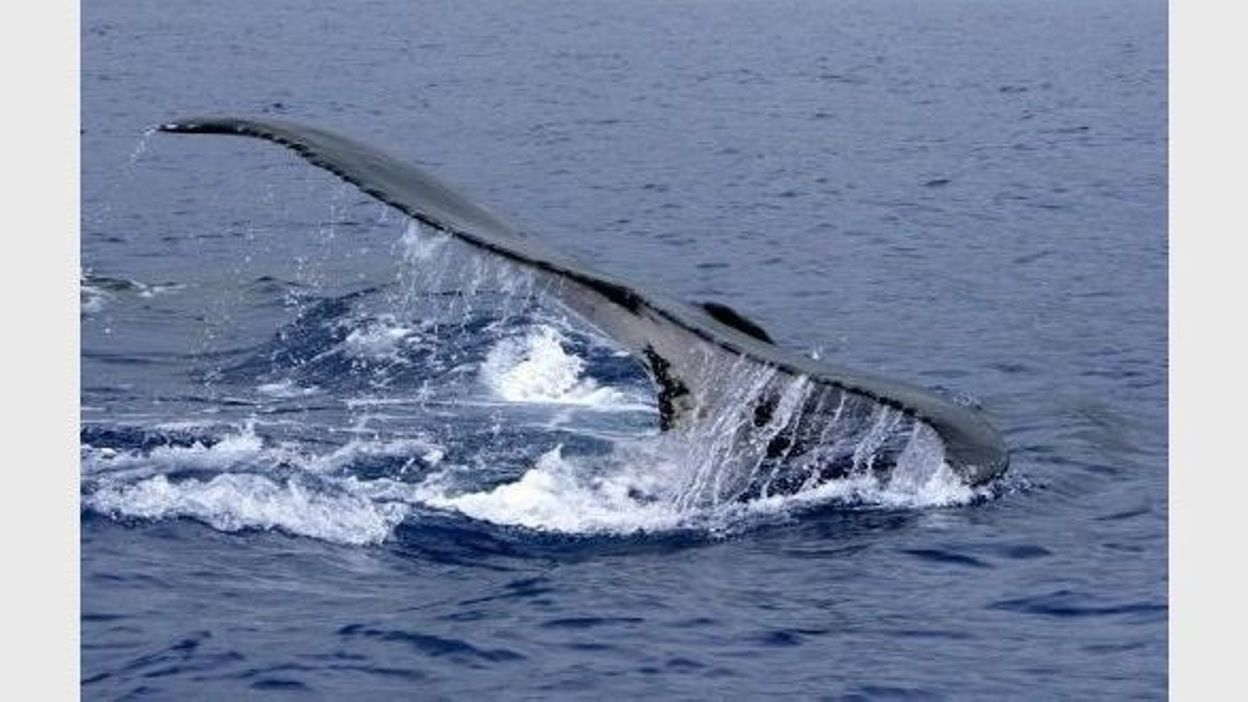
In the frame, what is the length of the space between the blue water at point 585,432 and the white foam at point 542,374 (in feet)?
0.14

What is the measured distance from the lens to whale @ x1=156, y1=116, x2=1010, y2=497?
925cm

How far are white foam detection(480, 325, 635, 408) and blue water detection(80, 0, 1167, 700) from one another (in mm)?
41

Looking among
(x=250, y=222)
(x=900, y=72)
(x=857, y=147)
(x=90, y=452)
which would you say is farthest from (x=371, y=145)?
(x=900, y=72)

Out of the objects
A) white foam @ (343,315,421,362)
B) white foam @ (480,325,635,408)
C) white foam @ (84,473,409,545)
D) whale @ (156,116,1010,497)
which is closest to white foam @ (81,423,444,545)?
white foam @ (84,473,409,545)

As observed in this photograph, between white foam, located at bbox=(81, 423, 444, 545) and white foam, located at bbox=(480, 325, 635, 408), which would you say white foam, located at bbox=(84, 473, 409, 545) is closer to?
white foam, located at bbox=(81, 423, 444, 545)

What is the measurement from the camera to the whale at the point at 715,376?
9.25 meters

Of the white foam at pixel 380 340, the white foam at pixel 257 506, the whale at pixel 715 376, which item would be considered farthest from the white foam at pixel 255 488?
the white foam at pixel 380 340

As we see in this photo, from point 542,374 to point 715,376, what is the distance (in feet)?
16.9

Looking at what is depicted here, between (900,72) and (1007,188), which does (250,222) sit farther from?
(900,72)

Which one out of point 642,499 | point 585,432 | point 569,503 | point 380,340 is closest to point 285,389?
point 380,340

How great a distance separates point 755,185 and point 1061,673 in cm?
2485

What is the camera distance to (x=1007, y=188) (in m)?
33.8

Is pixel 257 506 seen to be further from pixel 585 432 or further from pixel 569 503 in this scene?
pixel 585 432

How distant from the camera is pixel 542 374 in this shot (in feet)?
50.0
